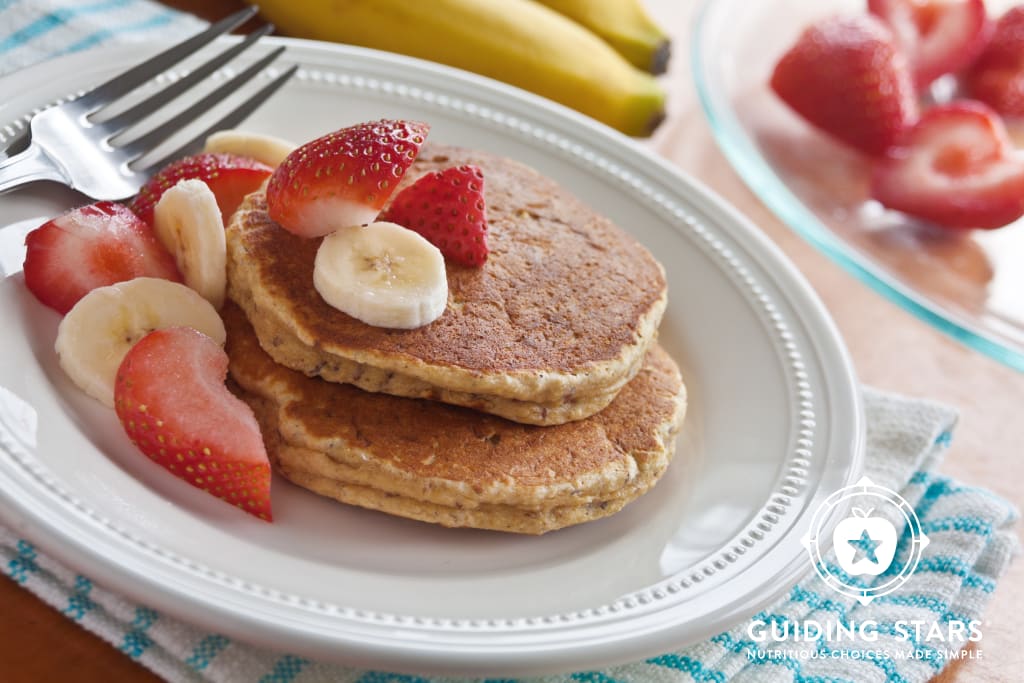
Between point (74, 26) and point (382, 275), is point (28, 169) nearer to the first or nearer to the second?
point (382, 275)

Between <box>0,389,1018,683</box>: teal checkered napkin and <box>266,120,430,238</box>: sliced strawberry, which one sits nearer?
<box>0,389,1018,683</box>: teal checkered napkin

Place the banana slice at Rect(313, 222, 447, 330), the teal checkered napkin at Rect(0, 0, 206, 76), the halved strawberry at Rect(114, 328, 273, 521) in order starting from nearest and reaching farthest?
the halved strawberry at Rect(114, 328, 273, 521)
the banana slice at Rect(313, 222, 447, 330)
the teal checkered napkin at Rect(0, 0, 206, 76)

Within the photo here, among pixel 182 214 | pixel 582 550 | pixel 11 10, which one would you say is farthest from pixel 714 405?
pixel 11 10

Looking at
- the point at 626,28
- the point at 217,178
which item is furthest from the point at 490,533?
the point at 626,28

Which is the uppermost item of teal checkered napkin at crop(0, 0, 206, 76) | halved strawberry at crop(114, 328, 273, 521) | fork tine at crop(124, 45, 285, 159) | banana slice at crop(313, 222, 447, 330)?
banana slice at crop(313, 222, 447, 330)

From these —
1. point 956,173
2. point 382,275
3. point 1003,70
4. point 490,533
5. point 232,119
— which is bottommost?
point 490,533

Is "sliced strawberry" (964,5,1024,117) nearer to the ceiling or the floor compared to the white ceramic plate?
nearer to the ceiling

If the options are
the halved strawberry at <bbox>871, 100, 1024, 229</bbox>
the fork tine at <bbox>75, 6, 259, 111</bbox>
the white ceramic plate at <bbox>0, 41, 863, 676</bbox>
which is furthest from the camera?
the halved strawberry at <bbox>871, 100, 1024, 229</bbox>

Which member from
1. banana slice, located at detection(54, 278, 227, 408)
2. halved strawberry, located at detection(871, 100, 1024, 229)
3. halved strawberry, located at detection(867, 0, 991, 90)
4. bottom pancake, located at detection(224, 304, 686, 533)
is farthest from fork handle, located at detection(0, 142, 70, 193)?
halved strawberry, located at detection(867, 0, 991, 90)

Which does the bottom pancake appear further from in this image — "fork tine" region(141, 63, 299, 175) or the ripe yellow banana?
the ripe yellow banana
